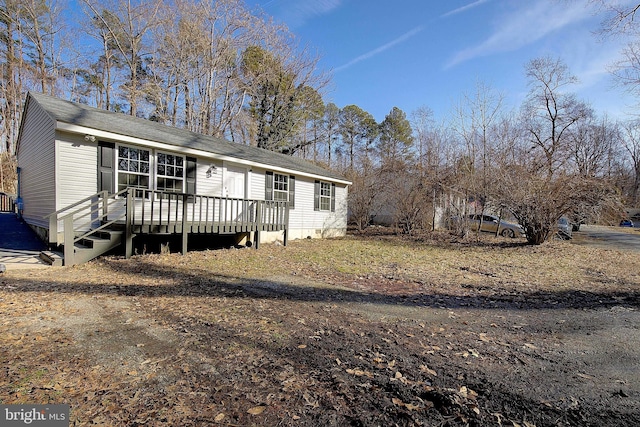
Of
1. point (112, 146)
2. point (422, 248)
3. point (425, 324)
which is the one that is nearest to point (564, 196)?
point (422, 248)

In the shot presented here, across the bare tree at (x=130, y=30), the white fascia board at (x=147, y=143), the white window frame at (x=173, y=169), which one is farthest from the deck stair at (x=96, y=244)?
the bare tree at (x=130, y=30)

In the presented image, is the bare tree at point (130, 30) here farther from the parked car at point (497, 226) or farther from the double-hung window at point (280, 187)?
the parked car at point (497, 226)

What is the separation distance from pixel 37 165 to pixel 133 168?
3510 mm

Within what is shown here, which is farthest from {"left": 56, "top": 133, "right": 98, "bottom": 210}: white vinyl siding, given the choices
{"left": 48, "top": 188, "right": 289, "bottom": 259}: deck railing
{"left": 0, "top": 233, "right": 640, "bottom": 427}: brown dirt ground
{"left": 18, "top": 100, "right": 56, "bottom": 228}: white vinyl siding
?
{"left": 0, "top": 233, "right": 640, "bottom": 427}: brown dirt ground

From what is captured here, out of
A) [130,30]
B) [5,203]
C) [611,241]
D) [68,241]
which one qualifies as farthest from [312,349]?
[5,203]

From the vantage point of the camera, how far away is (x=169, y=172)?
29.4 feet

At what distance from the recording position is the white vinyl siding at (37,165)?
779 cm

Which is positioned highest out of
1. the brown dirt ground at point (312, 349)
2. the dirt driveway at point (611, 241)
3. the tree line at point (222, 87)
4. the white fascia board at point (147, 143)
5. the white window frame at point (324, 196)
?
the tree line at point (222, 87)

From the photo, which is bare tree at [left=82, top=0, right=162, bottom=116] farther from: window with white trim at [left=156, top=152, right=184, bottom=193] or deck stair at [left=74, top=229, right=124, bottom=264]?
deck stair at [left=74, top=229, right=124, bottom=264]

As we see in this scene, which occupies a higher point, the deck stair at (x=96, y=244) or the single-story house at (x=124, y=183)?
the single-story house at (x=124, y=183)

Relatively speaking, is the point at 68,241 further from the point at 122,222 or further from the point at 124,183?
the point at 124,183

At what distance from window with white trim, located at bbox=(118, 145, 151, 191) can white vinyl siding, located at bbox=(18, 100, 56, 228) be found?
1.37 m

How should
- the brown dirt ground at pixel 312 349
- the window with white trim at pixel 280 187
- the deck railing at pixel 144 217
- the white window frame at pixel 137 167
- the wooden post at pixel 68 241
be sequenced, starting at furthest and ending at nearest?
1. the window with white trim at pixel 280 187
2. the white window frame at pixel 137 167
3. the deck railing at pixel 144 217
4. the wooden post at pixel 68 241
5. the brown dirt ground at pixel 312 349

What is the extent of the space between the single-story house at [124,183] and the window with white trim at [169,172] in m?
0.03
